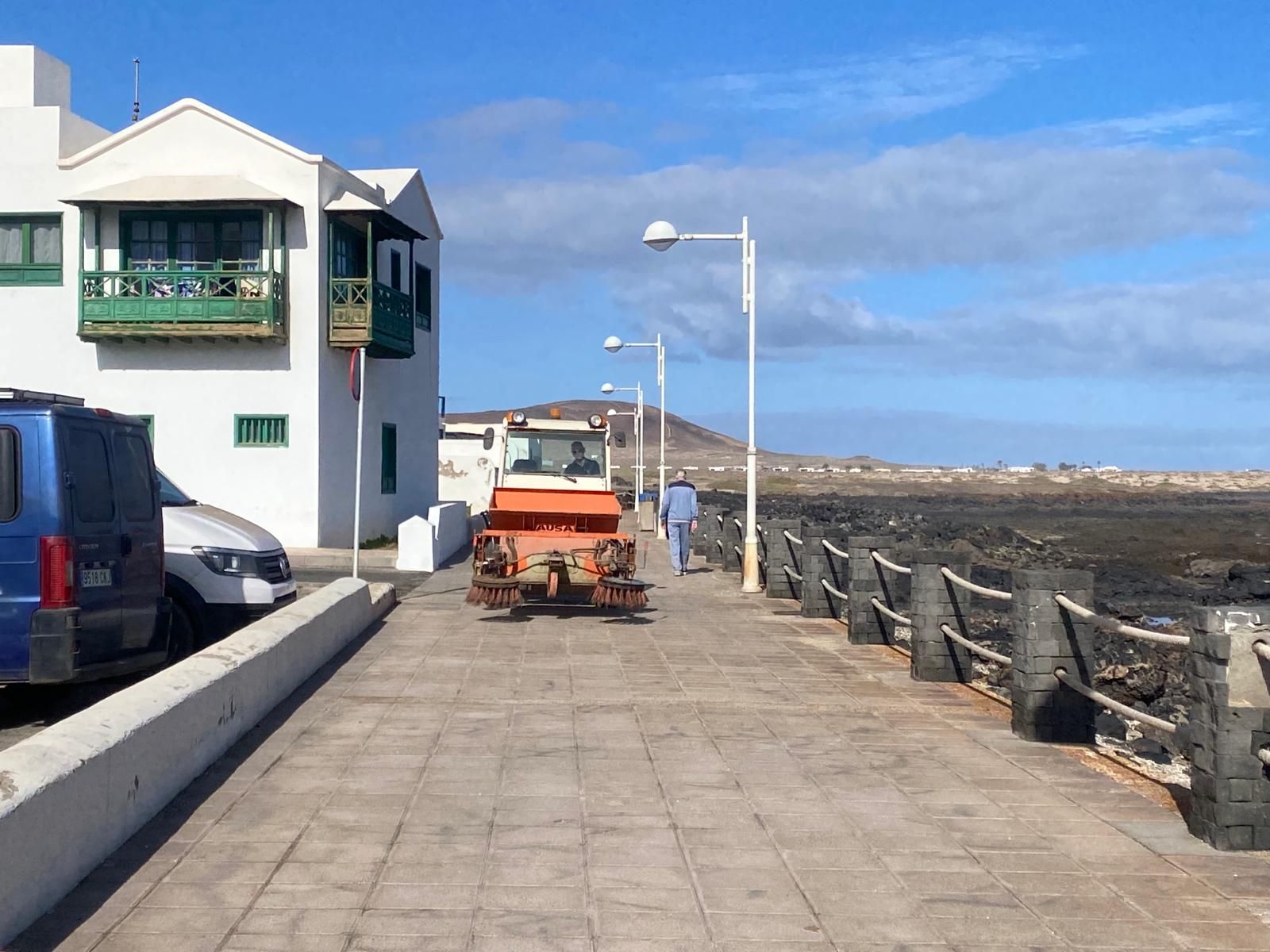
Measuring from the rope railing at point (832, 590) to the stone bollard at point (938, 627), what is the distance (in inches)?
169

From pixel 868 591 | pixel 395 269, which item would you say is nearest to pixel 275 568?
pixel 868 591

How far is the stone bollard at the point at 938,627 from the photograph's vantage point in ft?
37.7

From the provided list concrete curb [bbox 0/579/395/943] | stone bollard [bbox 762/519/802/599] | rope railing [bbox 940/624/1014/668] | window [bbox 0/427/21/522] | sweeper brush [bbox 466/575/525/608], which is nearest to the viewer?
concrete curb [bbox 0/579/395/943]

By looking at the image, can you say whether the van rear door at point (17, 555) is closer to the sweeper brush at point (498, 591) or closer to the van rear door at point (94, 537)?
the van rear door at point (94, 537)

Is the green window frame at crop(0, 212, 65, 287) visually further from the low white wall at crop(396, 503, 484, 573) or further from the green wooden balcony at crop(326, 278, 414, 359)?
the low white wall at crop(396, 503, 484, 573)

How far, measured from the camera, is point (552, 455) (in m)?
18.1

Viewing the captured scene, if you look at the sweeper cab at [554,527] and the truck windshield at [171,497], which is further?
the sweeper cab at [554,527]

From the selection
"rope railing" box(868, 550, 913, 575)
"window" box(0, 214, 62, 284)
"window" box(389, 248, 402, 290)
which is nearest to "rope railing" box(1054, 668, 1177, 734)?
"rope railing" box(868, 550, 913, 575)

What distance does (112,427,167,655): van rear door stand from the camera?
9.52 meters

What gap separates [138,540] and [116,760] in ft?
13.1

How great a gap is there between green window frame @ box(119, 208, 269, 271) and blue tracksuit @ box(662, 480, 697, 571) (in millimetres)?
8991

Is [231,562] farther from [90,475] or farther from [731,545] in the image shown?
[731,545]

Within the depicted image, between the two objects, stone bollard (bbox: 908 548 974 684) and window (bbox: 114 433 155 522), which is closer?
window (bbox: 114 433 155 522)

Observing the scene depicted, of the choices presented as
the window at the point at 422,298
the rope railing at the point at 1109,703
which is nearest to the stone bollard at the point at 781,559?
the rope railing at the point at 1109,703
